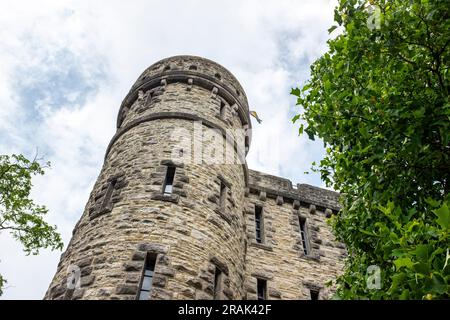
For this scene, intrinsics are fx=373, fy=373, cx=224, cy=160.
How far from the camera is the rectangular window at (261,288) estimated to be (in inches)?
439

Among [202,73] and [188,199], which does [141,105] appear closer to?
[202,73]

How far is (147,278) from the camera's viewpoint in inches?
299

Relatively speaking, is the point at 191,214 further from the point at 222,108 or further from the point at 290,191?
the point at 290,191

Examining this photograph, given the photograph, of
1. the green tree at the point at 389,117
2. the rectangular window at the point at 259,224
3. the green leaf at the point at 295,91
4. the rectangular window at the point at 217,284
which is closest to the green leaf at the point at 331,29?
the green tree at the point at 389,117

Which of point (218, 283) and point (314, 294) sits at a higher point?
point (314, 294)

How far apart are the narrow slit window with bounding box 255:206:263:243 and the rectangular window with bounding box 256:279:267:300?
160cm

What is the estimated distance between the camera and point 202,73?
48.3ft

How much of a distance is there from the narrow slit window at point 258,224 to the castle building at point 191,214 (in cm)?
4

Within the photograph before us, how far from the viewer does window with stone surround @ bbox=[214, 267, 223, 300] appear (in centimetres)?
827

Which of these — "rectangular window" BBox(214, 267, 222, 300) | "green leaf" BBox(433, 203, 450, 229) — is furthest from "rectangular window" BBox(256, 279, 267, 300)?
"green leaf" BBox(433, 203, 450, 229)

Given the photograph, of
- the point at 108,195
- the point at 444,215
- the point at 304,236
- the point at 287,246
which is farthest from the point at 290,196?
the point at 444,215

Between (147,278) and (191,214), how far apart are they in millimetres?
2015

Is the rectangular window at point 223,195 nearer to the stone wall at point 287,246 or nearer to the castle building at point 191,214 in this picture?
the castle building at point 191,214
